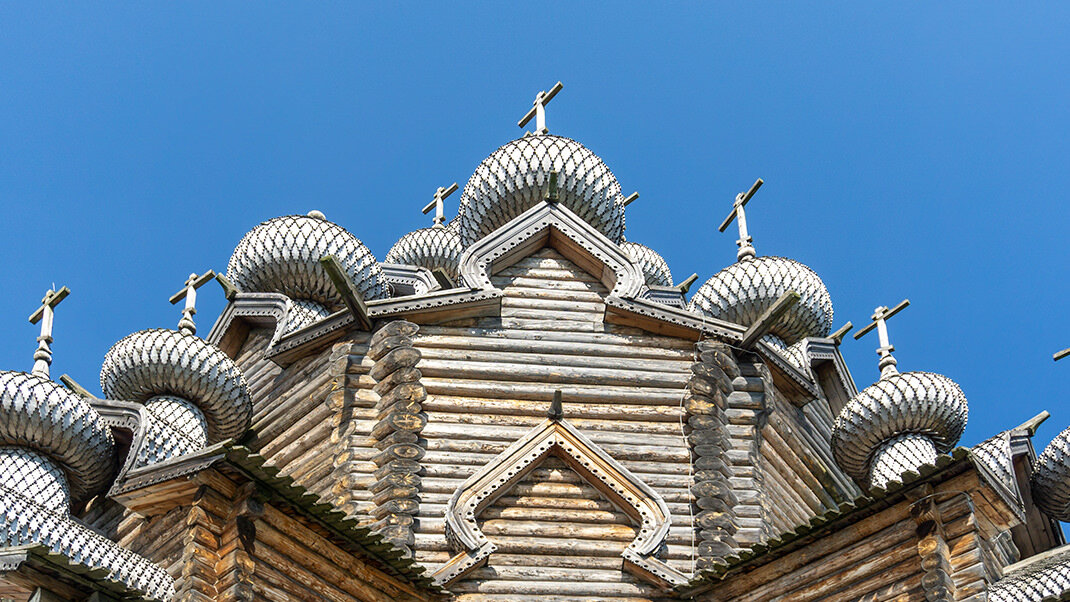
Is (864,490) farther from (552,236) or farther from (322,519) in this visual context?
(322,519)

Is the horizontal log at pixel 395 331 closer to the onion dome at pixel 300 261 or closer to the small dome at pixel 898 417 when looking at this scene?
the onion dome at pixel 300 261

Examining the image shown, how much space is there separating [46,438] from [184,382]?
1867mm

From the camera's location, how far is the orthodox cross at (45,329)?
615 inches

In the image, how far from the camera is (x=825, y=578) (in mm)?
11617

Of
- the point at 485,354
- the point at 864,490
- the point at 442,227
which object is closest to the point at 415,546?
the point at 485,354

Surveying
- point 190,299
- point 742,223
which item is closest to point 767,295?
point 742,223

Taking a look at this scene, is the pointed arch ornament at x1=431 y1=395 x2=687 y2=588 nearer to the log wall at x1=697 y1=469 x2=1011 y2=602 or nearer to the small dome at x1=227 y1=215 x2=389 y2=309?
the log wall at x1=697 y1=469 x2=1011 y2=602

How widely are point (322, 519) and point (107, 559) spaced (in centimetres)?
212

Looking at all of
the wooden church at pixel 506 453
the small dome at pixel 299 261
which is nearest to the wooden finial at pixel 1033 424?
the wooden church at pixel 506 453

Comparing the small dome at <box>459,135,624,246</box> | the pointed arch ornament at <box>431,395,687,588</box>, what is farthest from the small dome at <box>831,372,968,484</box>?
the pointed arch ornament at <box>431,395,687,588</box>

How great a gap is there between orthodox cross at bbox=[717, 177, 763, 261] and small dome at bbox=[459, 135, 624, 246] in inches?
124

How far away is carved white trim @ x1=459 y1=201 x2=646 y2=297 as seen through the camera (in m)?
15.3

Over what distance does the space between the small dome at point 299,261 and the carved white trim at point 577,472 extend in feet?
18.4

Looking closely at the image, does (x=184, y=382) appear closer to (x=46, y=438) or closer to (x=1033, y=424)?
(x=46, y=438)
